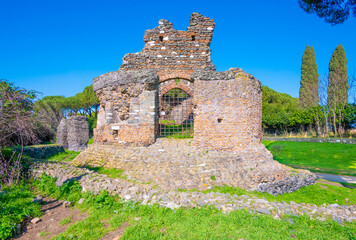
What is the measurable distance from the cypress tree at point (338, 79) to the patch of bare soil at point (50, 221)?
94.3ft

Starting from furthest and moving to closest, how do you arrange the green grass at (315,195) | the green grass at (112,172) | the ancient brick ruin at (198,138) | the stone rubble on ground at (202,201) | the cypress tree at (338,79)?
the cypress tree at (338,79) < the ancient brick ruin at (198,138) < the green grass at (112,172) < the green grass at (315,195) < the stone rubble on ground at (202,201)

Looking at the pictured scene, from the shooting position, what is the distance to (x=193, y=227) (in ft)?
12.0

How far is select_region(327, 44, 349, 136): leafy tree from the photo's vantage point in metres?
24.1

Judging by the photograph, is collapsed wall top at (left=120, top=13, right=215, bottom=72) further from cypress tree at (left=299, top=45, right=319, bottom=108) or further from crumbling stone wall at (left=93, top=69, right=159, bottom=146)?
cypress tree at (left=299, top=45, right=319, bottom=108)

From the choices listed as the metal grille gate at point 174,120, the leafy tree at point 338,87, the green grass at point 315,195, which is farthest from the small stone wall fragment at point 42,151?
the leafy tree at point 338,87

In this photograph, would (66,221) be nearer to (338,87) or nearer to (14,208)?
(14,208)

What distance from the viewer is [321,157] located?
15734mm

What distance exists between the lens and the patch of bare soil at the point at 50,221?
11.6ft

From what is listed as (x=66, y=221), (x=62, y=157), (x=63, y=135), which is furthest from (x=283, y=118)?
(x=66, y=221)

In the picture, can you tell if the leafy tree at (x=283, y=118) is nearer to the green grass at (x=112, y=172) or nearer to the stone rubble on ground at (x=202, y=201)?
the stone rubble on ground at (x=202, y=201)

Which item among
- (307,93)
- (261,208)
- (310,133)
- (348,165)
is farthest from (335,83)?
(261,208)

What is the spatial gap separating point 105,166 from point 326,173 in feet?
41.1

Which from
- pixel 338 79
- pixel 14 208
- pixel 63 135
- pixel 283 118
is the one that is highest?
pixel 338 79

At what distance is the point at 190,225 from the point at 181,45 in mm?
8735
